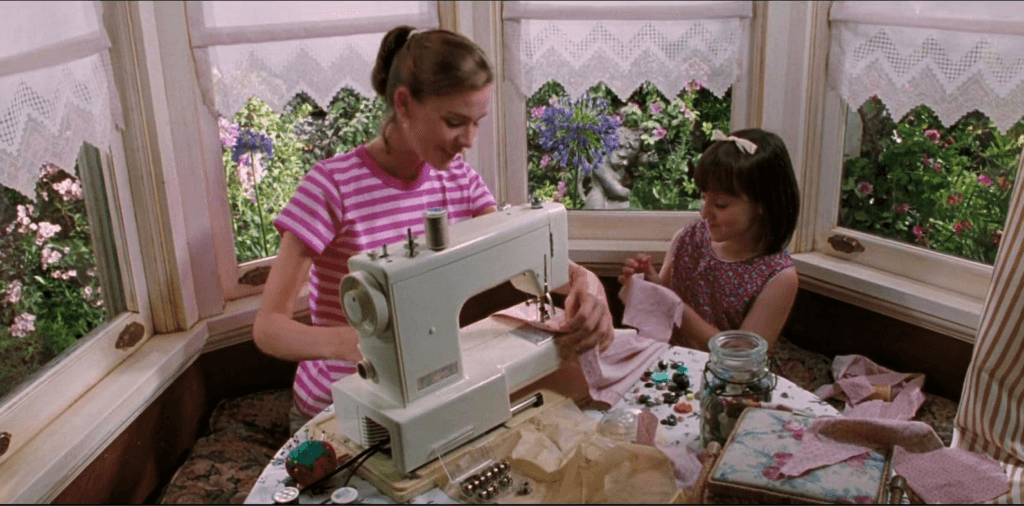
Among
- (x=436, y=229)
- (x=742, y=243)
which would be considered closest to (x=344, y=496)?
(x=436, y=229)

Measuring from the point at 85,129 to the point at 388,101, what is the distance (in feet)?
1.97

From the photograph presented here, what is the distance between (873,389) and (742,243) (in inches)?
17.7

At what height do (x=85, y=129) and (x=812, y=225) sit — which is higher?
(x=85, y=129)

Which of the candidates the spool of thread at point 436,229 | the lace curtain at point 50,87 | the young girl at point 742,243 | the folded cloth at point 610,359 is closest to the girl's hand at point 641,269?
the young girl at point 742,243

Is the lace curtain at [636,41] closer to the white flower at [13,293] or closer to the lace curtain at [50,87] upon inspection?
the lace curtain at [50,87]

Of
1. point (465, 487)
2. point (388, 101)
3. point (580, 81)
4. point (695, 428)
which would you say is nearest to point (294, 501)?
point (465, 487)

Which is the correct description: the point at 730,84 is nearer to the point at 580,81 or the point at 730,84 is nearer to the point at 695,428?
the point at 580,81

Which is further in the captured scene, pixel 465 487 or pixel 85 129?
pixel 85 129

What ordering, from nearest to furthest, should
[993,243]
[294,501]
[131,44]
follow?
[294,501], [131,44], [993,243]

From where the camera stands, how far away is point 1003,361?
5.17 feet

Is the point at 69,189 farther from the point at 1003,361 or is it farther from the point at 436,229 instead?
the point at 1003,361

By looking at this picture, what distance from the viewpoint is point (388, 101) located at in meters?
1.66

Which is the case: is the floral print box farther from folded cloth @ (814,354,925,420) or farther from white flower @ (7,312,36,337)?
white flower @ (7,312,36,337)

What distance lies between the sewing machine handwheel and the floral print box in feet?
1.63
